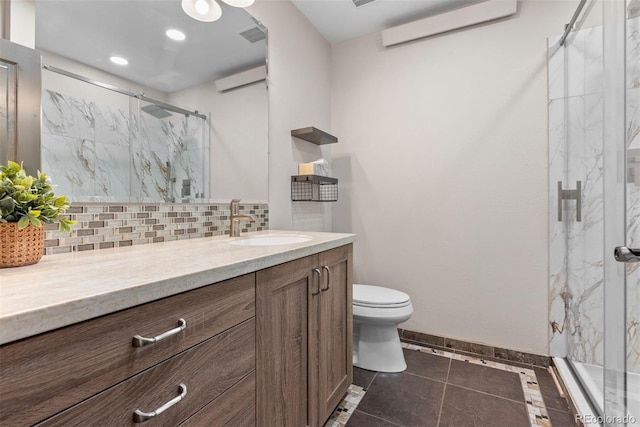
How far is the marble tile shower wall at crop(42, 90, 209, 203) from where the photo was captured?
3.13 feet

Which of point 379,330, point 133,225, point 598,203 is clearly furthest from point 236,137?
point 598,203

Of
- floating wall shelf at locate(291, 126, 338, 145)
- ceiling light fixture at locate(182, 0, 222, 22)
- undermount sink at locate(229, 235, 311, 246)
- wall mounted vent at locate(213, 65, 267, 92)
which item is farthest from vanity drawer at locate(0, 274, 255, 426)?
floating wall shelf at locate(291, 126, 338, 145)

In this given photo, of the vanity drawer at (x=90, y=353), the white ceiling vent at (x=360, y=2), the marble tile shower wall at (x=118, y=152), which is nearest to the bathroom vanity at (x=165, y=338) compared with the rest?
the vanity drawer at (x=90, y=353)

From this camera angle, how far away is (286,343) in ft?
3.43

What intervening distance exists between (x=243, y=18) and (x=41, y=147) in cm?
124

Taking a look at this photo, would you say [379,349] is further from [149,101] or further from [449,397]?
[149,101]

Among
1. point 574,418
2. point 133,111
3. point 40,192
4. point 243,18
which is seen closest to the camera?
point 40,192

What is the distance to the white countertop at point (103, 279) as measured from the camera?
45cm

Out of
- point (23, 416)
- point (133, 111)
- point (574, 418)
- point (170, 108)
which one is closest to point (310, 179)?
point (170, 108)

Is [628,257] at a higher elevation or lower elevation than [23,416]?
higher

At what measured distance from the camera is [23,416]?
1.41ft

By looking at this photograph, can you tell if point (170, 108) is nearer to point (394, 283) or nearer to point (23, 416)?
point (23, 416)

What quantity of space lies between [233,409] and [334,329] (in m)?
0.65

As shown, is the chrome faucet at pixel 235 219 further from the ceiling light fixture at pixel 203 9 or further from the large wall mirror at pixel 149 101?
the ceiling light fixture at pixel 203 9
